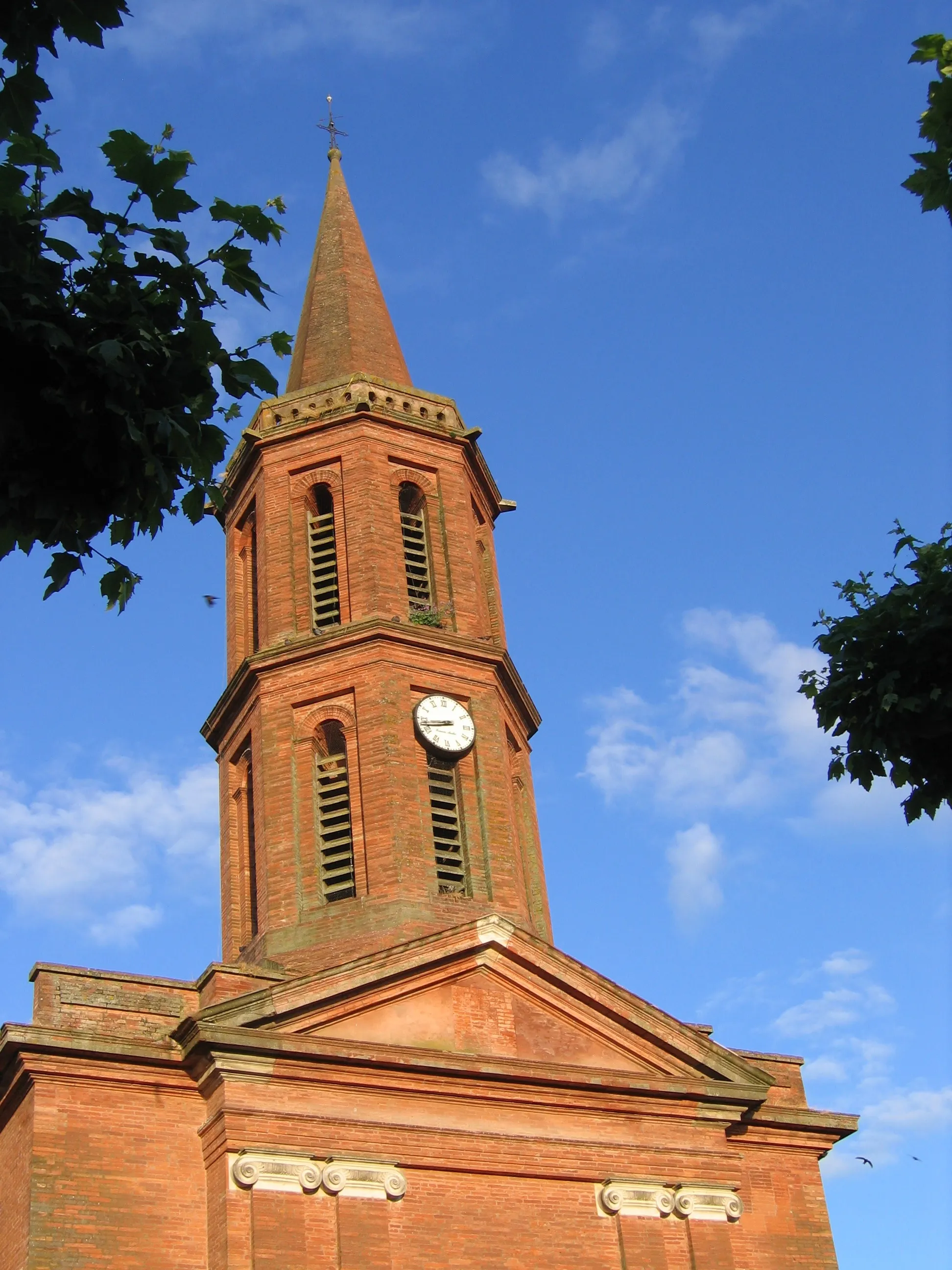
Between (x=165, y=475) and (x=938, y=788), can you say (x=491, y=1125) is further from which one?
(x=165, y=475)

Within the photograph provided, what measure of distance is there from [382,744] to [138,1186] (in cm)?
721

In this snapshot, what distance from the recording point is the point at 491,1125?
19781 millimetres

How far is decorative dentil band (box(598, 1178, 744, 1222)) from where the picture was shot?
20.0m

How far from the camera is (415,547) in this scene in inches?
1047

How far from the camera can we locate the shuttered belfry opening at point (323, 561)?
25.4 m

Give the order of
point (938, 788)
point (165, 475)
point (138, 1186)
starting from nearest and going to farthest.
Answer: point (165, 475) → point (938, 788) → point (138, 1186)

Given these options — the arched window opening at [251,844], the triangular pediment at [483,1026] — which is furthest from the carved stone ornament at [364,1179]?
the arched window opening at [251,844]

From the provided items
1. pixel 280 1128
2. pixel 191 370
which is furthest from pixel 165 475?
pixel 280 1128

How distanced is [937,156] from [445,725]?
51.7 ft

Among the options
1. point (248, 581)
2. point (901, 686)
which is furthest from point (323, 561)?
point (901, 686)

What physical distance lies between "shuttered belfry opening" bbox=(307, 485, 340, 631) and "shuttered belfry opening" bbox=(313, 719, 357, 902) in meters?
2.07

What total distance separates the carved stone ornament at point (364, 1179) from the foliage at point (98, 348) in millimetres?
11434

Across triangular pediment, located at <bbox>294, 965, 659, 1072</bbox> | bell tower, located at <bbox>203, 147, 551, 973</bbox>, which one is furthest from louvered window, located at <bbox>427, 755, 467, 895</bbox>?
triangular pediment, located at <bbox>294, 965, 659, 1072</bbox>

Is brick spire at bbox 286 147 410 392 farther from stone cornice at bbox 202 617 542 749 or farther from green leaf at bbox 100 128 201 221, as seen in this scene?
green leaf at bbox 100 128 201 221
